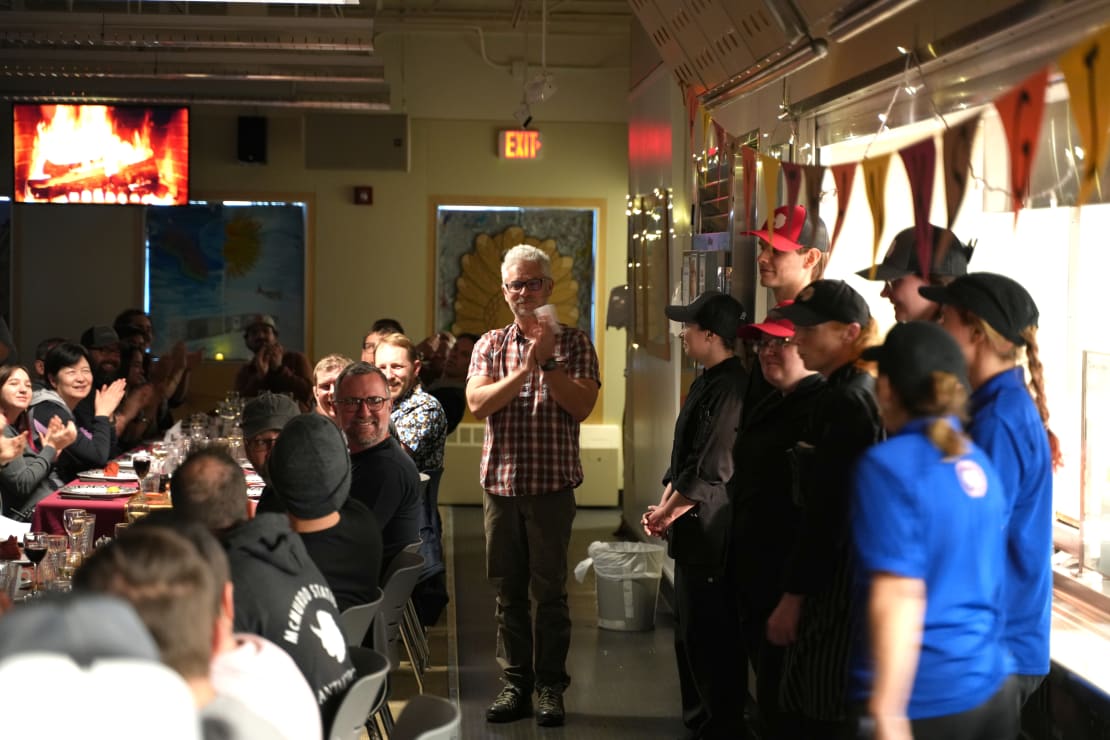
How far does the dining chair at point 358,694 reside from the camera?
2637 millimetres

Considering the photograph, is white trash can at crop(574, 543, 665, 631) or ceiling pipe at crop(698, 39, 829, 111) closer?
ceiling pipe at crop(698, 39, 829, 111)

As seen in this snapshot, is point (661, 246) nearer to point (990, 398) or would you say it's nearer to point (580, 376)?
point (580, 376)

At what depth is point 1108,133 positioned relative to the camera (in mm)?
2131

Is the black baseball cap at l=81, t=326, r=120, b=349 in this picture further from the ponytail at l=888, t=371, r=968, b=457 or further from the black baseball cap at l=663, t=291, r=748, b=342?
the ponytail at l=888, t=371, r=968, b=457

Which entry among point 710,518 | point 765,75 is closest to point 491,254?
point 765,75

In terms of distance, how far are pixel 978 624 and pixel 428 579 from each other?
3126mm

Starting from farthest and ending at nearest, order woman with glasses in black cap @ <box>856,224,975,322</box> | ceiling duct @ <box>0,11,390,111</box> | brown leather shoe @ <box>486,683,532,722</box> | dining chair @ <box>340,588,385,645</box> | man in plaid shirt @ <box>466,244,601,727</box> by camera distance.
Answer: ceiling duct @ <box>0,11,390,111</box>, brown leather shoe @ <box>486,683,532,722</box>, man in plaid shirt @ <box>466,244,601,727</box>, dining chair @ <box>340,588,385,645</box>, woman with glasses in black cap @ <box>856,224,975,322</box>

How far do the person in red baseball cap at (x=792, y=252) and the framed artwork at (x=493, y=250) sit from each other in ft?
20.5

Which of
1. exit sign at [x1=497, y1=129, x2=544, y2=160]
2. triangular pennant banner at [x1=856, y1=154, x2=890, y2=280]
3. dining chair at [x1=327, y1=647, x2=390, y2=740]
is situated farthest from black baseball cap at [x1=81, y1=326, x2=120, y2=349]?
triangular pennant banner at [x1=856, y1=154, x2=890, y2=280]

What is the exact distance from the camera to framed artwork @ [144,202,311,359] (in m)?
10.5

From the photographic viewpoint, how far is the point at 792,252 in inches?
166

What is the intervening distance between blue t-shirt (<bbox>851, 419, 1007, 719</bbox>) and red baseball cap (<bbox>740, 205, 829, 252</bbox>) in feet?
5.68

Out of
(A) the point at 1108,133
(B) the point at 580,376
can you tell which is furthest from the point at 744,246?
(A) the point at 1108,133

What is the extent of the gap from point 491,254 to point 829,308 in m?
7.37
